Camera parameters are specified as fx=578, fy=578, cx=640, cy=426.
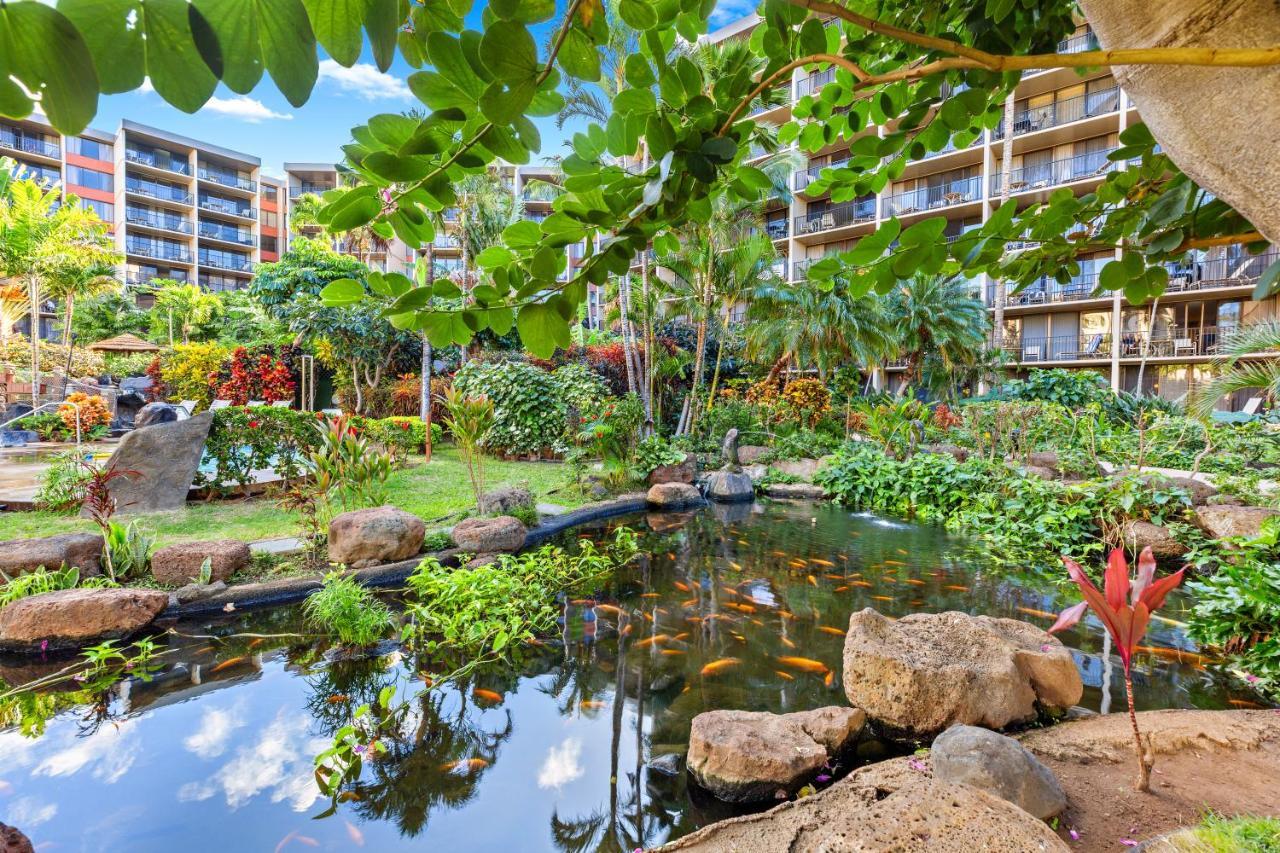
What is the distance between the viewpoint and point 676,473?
11.7 metres

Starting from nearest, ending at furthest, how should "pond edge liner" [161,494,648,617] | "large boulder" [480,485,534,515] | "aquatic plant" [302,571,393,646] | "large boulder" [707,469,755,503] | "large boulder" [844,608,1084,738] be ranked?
1. "large boulder" [844,608,1084,738]
2. "aquatic plant" [302,571,393,646]
3. "pond edge liner" [161,494,648,617]
4. "large boulder" [480,485,534,515]
5. "large boulder" [707,469,755,503]

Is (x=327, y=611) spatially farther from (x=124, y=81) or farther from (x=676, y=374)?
(x=676, y=374)

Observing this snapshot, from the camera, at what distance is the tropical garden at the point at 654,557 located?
2.57 feet

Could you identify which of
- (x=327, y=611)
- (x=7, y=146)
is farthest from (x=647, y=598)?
(x=7, y=146)

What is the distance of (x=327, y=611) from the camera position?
4523 mm

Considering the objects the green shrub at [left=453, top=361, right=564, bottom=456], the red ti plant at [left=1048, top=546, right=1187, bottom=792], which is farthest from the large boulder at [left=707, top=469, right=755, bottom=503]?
the red ti plant at [left=1048, top=546, right=1187, bottom=792]

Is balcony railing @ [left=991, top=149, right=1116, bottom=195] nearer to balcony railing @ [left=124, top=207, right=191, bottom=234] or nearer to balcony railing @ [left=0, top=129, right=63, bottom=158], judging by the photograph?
balcony railing @ [left=124, top=207, right=191, bottom=234]

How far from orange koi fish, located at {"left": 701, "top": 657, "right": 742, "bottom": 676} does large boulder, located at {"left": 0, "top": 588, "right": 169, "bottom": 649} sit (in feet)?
14.2

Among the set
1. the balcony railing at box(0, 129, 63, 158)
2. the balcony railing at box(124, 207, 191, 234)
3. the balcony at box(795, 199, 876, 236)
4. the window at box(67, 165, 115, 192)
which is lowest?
the balcony at box(795, 199, 876, 236)

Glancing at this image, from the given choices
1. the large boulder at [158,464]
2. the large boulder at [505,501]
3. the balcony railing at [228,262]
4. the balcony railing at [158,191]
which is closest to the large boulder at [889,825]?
the large boulder at [505,501]

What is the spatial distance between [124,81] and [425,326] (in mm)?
420

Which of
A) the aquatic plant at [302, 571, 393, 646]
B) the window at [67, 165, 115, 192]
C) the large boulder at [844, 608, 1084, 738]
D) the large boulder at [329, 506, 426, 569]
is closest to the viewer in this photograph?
the large boulder at [844, 608, 1084, 738]

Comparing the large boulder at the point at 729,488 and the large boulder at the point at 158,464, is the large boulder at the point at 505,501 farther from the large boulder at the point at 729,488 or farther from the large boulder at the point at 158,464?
the large boulder at the point at 729,488

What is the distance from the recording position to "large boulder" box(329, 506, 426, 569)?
5.72m
